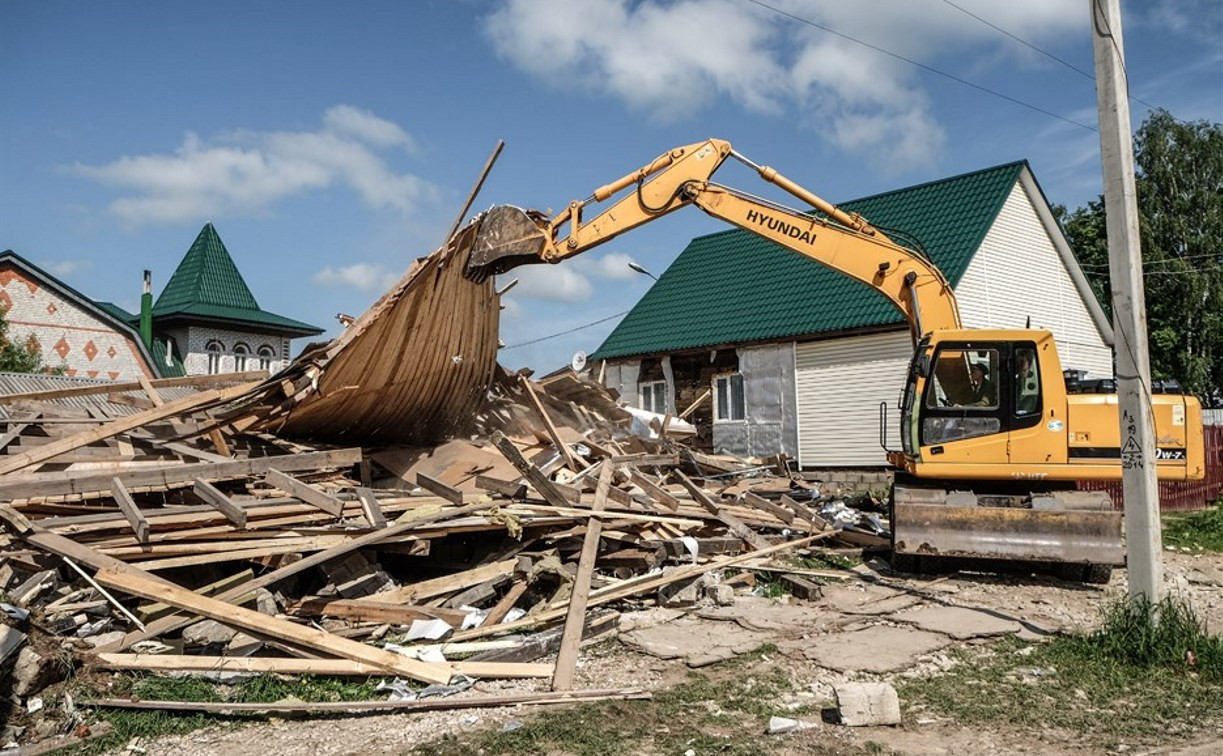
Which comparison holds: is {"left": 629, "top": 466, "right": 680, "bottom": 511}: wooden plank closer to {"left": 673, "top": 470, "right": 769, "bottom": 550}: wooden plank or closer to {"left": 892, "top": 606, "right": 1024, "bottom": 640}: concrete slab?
{"left": 673, "top": 470, "right": 769, "bottom": 550}: wooden plank

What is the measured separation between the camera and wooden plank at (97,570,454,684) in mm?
6047

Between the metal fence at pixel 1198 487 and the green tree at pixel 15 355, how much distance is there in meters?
24.6

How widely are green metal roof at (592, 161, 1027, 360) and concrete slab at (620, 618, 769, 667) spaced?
12.5 metres

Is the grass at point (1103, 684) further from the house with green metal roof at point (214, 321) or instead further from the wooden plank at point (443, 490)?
the house with green metal roof at point (214, 321)

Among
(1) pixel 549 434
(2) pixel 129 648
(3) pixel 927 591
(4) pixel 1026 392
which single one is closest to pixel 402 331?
(1) pixel 549 434

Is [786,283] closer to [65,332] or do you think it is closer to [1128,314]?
[1128,314]

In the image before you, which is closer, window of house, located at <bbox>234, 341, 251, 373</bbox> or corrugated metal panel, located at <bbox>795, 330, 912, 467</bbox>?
corrugated metal panel, located at <bbox>795, 330, 912, 467</bbox>

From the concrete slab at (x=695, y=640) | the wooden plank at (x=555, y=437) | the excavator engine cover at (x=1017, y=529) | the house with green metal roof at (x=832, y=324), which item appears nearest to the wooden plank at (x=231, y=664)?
the concrete slab at (x=695, y=640)

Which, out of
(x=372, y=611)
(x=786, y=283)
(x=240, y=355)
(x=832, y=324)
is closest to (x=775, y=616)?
(x=372, y=611)

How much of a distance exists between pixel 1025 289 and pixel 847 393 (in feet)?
18.8

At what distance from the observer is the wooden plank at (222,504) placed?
7492 millimetres

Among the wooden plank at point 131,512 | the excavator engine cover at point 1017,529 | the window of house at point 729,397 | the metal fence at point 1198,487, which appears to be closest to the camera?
the wooden plank at point 131,512

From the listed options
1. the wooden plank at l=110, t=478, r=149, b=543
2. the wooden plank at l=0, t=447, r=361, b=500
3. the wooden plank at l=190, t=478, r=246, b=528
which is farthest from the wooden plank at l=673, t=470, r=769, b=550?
the wooden plank at l=110, t=478, r=149, b=543

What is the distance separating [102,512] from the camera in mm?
7723
